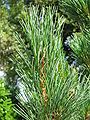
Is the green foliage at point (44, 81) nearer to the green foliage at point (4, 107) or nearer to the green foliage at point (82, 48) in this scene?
the green foliage at point (82, 48)

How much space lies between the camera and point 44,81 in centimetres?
121

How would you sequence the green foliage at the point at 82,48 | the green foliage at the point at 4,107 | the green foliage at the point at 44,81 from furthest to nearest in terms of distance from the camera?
1. the green foliage at the point at 4,107
2. the green foliage at the point at 82,48
3. the green foliage at the point at 44,81

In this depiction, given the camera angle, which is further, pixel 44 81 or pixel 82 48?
pixel 82 48

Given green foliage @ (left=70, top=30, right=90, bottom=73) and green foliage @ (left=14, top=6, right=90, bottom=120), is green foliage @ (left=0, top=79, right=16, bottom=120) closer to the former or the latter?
green foliage @ (left=70, top=30, right=90, bottom=73)

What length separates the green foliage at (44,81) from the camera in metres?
1.19

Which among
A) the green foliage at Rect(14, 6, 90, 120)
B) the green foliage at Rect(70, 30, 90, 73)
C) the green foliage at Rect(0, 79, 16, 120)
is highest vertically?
the green foliage at Rect(0, 79, 16, 120)

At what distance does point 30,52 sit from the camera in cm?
123

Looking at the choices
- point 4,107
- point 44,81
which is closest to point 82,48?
point 44,81

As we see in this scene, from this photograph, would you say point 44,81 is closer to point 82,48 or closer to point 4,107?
point 82,48

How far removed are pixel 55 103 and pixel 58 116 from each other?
0.05m

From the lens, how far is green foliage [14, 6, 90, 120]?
119cm

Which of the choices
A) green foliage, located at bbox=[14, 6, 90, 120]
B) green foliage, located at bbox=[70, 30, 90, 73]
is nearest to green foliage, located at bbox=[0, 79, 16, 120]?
green foliage, located at bbox=[70, 30, 90, 73]

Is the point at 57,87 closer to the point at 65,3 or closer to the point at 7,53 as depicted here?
the point at 65,3

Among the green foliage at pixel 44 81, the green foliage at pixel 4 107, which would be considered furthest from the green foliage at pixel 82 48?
the green foliage at pixel 4 107
